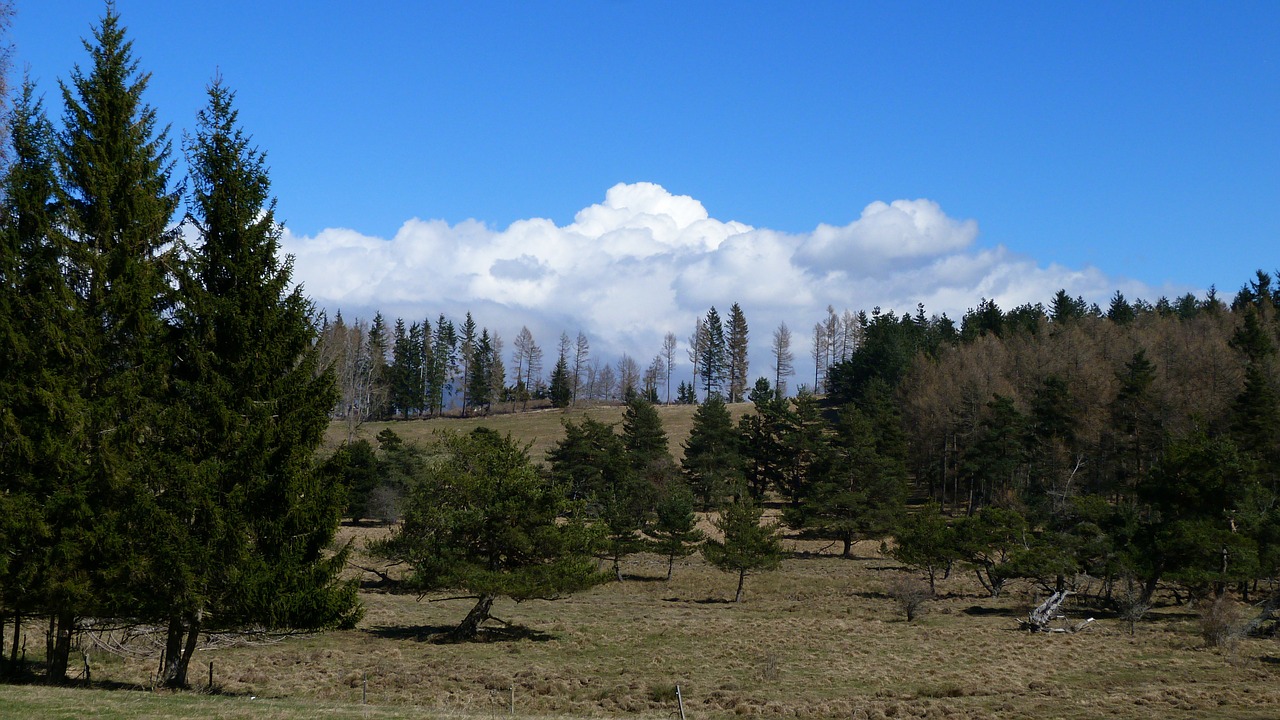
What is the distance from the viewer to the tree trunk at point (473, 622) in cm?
3469

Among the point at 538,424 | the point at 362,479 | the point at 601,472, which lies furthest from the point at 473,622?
the point at 538,424

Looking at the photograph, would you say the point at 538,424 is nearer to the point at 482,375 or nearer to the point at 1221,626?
the point at 482,375

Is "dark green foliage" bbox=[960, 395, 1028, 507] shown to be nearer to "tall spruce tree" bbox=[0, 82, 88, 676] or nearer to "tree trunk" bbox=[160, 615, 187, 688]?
"tree trunk" bbox=[160, 615, 187, 688]

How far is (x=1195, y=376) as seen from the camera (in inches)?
2953

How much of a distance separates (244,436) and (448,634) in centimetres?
1959

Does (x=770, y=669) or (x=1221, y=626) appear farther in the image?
(x=1221, y=626)

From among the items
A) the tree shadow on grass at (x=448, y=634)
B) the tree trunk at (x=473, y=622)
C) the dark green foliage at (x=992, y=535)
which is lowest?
the tree shadow on grass at (x=448, y=634)

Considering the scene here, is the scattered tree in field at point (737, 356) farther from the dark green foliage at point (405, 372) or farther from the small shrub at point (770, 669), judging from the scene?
the small shrub at point (770, 669)

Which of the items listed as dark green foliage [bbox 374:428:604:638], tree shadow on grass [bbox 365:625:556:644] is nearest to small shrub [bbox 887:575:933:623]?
dark green foliage [bbox 374:428:604:638]

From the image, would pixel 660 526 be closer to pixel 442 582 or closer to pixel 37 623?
pixel 442 582

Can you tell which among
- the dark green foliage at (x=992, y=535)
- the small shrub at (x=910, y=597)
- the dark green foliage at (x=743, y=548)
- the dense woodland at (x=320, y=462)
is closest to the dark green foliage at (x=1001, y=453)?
the dense woodland at (x=320, y=462)

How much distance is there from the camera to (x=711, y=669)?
93.4 feet

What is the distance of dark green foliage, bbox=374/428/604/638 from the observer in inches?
1334

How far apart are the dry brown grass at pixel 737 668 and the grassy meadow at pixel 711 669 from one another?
0.10 meters
